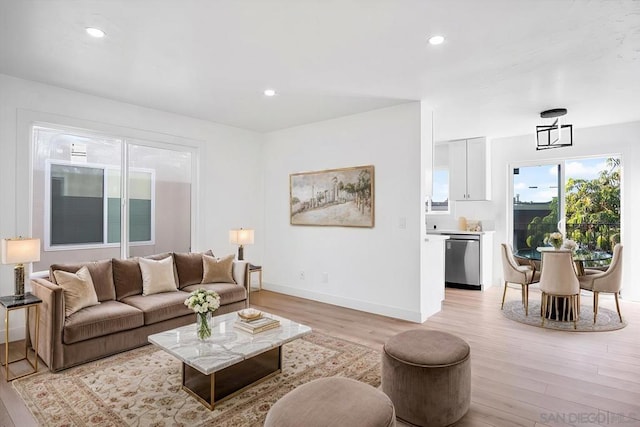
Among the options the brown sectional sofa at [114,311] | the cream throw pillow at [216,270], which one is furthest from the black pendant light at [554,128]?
the cream throw pillow at [216,270]

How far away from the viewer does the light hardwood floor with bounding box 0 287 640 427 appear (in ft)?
7.72

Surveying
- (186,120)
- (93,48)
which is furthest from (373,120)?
(93,48)

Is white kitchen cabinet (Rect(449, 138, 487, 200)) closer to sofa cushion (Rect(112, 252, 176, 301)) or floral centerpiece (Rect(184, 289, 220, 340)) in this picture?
floral centerpiece (Rect(184, 289, 220, 340))

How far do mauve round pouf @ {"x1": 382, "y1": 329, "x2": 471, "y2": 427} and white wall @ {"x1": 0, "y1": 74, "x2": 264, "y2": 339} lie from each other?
146 inches

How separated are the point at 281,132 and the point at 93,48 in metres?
3.17

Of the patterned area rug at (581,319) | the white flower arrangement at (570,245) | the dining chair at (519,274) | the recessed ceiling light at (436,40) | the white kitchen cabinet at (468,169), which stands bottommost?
the patterned area rug at (581,319)

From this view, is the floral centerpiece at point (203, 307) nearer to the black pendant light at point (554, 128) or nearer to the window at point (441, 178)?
the black pendant light at point (554, 128)

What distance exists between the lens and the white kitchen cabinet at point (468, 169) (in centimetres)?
638

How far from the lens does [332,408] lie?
1.70 metres

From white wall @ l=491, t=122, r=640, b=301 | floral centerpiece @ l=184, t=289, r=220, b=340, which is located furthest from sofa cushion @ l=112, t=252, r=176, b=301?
white wall @ l=491, t=122, r=640, b=301

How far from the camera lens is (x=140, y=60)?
10.4 ft

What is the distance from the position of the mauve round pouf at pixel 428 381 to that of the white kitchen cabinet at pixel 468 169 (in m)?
4.69

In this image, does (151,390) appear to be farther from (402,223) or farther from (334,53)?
(402,223)

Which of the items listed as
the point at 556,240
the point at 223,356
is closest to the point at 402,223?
the point at 556,240
